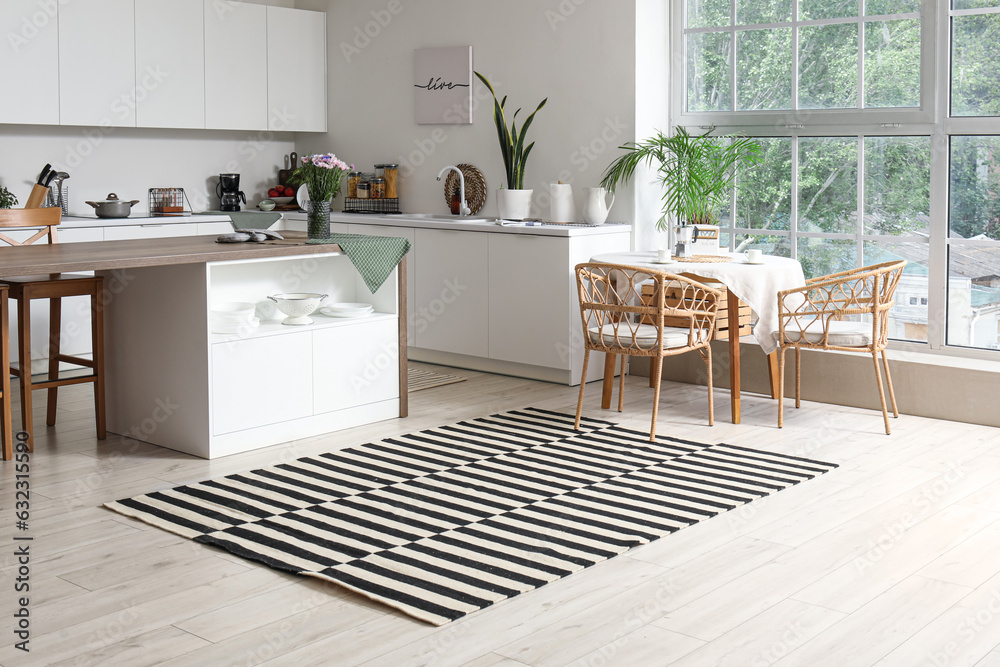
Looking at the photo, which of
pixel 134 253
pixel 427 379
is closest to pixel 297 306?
pixel 134 253

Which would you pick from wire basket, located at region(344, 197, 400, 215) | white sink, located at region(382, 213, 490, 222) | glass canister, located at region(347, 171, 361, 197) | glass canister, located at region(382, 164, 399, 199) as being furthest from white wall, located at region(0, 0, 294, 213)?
white sink, located at region(382, 213, 490, 222)

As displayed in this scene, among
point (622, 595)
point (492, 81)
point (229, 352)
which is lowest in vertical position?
point (622, 595)

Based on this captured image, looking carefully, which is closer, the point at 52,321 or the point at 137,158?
the point at 52,321

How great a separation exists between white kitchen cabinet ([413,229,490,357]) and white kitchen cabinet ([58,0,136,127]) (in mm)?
1965

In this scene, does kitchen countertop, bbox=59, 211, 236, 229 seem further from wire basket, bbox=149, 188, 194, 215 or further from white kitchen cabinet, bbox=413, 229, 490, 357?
white kitchen cabinet, bbox=413, 229, 490, 357

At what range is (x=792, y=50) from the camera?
5.47m

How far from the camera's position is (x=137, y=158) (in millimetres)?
6832

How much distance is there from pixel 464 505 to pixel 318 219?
5.47 feet

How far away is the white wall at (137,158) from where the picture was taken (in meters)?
6.32

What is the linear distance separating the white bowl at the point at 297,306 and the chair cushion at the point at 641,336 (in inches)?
49.1

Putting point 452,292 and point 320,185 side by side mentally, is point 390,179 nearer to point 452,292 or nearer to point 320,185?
point 452,292

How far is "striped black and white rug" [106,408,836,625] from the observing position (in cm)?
305

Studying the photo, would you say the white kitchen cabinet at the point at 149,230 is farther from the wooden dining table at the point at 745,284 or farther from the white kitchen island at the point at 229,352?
the wooden dining table at the point at 745,284

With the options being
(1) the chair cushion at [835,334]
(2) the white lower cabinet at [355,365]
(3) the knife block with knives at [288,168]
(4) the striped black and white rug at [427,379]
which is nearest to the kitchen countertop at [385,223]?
(3) the knife block with knives at [288,168]
